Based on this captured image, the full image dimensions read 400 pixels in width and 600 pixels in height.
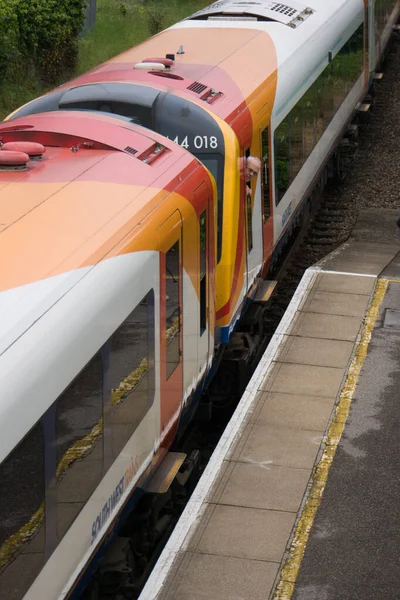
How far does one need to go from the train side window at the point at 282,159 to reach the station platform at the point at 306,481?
1376 mm

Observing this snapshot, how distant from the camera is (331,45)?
1587 centimetres

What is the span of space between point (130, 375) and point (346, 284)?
7.03 metres

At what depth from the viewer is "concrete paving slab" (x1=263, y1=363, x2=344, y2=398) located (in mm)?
10320

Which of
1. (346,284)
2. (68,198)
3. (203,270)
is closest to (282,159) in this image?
(346,284)

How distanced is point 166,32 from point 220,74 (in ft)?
10.3

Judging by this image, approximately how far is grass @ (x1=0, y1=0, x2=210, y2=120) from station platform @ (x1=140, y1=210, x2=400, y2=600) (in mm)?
10445

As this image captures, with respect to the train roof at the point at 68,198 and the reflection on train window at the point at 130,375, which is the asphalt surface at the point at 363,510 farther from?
the train roof at the point at 68,198

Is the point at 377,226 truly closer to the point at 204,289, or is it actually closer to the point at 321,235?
the point at 321,235

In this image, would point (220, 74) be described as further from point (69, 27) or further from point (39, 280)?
point (69, 27)

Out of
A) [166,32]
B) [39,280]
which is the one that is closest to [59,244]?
[39,280]

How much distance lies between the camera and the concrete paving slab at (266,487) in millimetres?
8273

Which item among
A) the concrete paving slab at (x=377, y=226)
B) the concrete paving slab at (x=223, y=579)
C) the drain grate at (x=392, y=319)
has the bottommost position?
the concrete paving slab at (x=377, y=226)

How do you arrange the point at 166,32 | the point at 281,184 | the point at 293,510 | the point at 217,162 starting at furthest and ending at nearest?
the point at 166,32 < the point at 281,184 < the point at 217,162 < the point at 293,510

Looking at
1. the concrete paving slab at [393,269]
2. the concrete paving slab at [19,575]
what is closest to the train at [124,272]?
the concrete paving slab at [19,575]
